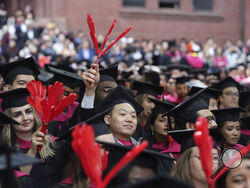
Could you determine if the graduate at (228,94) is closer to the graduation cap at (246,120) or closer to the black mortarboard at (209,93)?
the black mortarboard at (209,93)

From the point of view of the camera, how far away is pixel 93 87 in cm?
524

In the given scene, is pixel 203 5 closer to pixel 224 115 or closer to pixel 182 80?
pixel 182 80

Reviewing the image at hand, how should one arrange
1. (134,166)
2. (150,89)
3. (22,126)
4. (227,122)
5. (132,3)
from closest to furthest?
1. (134,166)
2. (22,126)
3. (227,122)
4. (150,89)
5. (132,3)

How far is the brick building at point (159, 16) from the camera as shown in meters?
21.8

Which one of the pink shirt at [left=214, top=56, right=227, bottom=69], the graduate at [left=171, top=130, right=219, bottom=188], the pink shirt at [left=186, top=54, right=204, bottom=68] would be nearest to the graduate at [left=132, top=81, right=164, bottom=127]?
the graduate at [left=171, top=130, right=219, bottom=188]

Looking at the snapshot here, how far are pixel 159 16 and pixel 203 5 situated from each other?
237 cm

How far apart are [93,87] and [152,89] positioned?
2128mm

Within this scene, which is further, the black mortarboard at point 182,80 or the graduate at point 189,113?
the black mortarboard at point 182,80

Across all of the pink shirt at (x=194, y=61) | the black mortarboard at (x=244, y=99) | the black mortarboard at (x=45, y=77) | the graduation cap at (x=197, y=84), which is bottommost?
the black mortarboard at (x=244, y=99)

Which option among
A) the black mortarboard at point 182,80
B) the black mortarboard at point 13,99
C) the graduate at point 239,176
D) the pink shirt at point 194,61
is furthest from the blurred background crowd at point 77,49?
the graduate at point 239,176

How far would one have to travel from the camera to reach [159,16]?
929 inches

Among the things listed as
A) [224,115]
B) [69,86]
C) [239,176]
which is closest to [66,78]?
[69,86]

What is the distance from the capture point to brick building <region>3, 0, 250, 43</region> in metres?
21.8

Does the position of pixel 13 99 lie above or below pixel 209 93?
above
